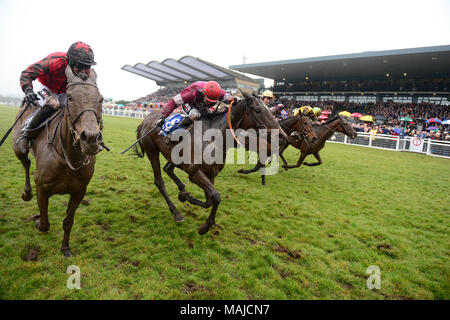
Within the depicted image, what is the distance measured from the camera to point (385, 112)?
33.6m

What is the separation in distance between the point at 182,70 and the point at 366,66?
105 ft

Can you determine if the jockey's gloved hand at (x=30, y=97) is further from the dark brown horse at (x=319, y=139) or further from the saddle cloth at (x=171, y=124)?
the dark brown horse at (x=319, y=139)

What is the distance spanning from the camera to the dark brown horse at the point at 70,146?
2275 millimetres

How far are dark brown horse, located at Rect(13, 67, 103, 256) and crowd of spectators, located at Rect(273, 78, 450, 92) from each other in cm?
4353

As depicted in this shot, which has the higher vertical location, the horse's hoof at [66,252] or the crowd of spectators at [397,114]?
the crowd of spectators at [397,114]

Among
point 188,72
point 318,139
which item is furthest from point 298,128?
point 188,72

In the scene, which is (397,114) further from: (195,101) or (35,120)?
(35,120)

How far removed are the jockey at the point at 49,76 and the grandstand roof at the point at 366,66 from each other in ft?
107

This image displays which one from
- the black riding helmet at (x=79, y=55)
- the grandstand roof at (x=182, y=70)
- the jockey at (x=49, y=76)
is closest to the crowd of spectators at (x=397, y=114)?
the grandstand roof at (x=182, y=70)

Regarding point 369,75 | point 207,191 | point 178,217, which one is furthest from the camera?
point 369,75

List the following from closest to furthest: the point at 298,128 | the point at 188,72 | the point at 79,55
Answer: the point at 79,55 → the point at 298,128 → the point at 188,72

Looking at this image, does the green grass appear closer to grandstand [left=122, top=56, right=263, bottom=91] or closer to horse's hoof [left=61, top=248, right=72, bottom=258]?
horse's hoof [left=61, top=248, right=72, bottom=258]

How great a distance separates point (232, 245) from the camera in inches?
152

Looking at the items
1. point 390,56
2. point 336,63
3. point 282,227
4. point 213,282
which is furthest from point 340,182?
point 336,63
